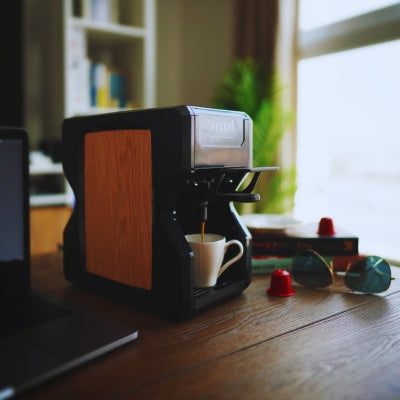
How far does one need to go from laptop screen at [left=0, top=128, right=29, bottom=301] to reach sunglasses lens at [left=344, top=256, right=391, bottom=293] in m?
0.64

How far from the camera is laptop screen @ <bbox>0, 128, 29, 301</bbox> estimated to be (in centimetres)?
75

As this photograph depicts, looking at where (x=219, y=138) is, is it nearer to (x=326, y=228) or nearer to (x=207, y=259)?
(x=207, y=259)

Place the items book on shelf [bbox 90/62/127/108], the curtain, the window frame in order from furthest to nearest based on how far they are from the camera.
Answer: book on shelf [bbox 90/62/127/108], the curtain, the window frame

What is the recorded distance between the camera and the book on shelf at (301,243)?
3.40 feet

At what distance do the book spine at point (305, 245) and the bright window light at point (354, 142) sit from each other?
4.05 feet

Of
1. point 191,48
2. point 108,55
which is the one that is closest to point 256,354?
point 108,55

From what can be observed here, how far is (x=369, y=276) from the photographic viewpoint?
907 mm

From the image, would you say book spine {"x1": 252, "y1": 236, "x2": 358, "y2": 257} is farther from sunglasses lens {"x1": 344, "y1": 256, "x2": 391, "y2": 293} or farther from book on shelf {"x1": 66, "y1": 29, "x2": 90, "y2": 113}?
book on shelf {"x1": 66, "y1": 29, "x2": 90, "y2": 113}

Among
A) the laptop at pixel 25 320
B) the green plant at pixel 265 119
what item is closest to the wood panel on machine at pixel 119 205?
the laptop at pixel 25 320

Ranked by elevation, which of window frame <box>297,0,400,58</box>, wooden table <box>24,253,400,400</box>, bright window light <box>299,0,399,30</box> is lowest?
wooden table <box>24,253,400,400</box>

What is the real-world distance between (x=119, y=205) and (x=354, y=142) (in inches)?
70.7

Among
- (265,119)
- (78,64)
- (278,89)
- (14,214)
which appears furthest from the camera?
(78,64)

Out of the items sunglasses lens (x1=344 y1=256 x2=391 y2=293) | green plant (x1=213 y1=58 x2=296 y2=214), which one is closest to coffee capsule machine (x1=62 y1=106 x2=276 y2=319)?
sunglasses lens (x1=344 y1=256 x2=391 y2=293)

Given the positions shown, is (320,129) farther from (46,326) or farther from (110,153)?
(46,326)
